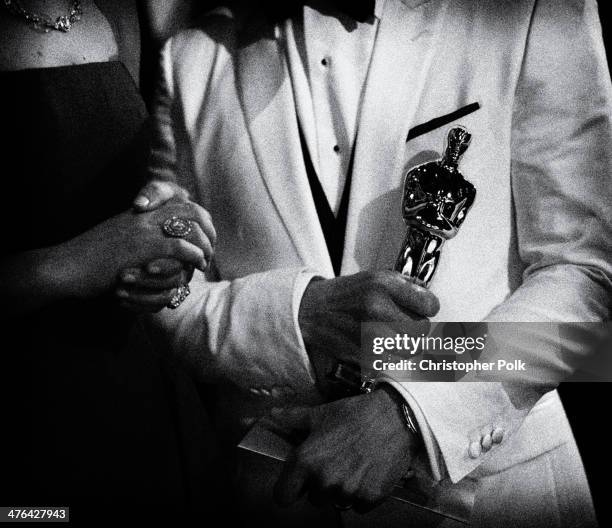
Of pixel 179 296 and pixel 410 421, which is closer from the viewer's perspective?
pixel 410 421

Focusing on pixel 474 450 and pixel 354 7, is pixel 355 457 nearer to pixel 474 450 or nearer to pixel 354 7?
pixel 474 450

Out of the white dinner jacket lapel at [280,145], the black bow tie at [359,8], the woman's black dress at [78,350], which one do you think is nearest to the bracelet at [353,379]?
the white dinner jacket lapel at [280,145]

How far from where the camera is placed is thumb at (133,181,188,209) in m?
0.71

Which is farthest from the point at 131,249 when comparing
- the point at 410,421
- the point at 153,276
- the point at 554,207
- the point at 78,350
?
the point at 554,207

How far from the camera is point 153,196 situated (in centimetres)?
71

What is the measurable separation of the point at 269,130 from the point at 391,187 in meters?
0.17

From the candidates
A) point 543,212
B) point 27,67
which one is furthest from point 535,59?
point 27,67

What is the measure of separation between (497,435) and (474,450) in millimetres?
37

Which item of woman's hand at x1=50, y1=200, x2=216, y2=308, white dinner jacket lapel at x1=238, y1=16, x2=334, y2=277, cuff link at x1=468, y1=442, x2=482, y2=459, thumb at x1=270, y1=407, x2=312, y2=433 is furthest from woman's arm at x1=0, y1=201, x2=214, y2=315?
cuff link at x1=468, y1=442, x2=482, y2=459

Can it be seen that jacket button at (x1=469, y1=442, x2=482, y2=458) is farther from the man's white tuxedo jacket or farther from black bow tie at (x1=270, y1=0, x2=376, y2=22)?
black bow tie at (x1=270, y1=0, x2=376, y2=22)

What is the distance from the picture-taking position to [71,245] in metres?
0.70

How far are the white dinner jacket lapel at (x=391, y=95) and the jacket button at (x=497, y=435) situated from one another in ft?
0.92

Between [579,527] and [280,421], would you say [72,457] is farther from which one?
[579,527]

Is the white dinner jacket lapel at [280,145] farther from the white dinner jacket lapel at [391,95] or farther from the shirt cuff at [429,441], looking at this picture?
the shirt cuff at [429,441]
